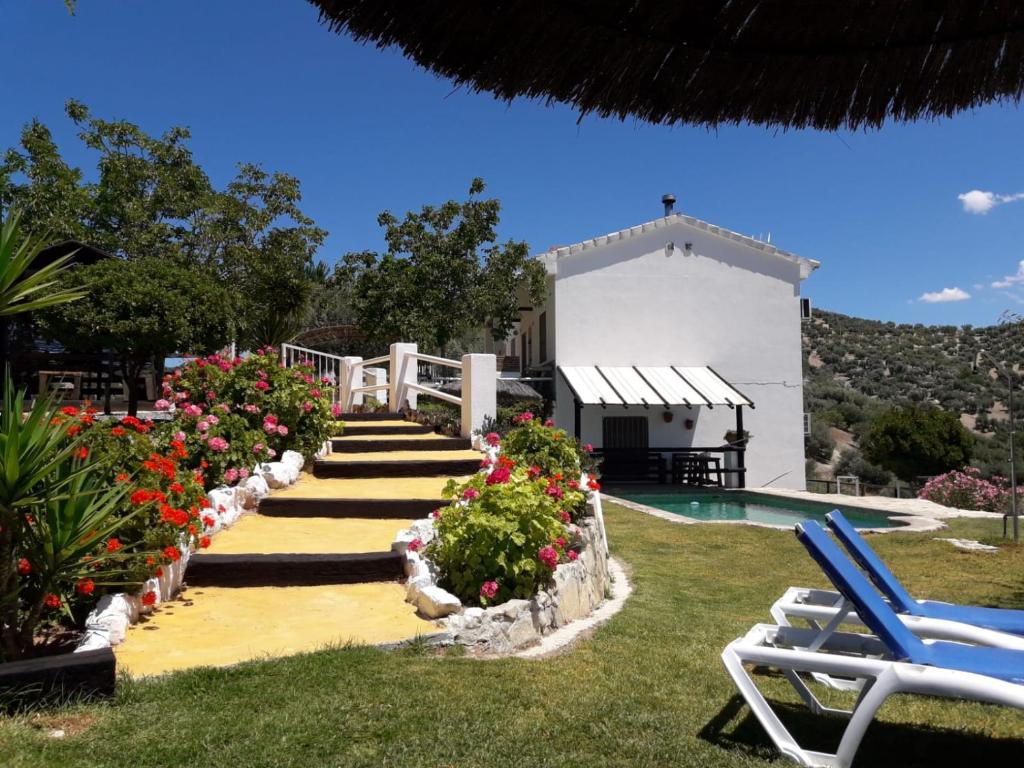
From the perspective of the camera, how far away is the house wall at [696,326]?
21828 mm

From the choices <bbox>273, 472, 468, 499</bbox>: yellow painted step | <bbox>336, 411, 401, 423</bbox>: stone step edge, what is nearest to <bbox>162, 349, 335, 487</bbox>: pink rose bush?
<bbox>273, 472, 468, 499</bbox>: yellow painted step

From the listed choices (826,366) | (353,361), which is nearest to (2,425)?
Result: (353,361)

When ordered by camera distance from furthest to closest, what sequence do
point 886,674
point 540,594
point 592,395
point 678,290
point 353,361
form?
point 678,290
point 592,395
point 353,361
point 540,594
point 886,674

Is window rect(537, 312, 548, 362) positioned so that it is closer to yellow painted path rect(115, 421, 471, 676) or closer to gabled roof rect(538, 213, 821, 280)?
gabled roof rect(538, 213, 821, 280)

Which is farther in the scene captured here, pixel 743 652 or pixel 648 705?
pixel 648 705

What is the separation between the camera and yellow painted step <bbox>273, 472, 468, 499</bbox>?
26.2 ft

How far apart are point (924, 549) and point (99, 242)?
968 inches

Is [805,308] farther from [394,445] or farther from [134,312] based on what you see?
[134,312]

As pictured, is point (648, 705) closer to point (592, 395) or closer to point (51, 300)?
point (51, 300)

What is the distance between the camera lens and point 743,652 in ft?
11.0

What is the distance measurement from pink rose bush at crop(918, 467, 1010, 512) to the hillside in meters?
13.0

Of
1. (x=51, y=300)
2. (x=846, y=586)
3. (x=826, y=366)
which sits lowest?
(x=846, y=586)

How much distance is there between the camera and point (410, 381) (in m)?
14.7

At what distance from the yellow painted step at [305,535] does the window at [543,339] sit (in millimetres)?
16710
